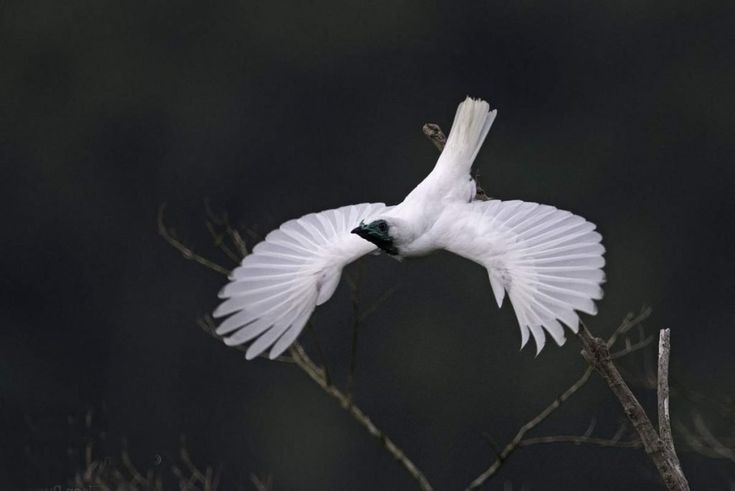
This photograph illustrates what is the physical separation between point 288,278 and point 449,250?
309mm

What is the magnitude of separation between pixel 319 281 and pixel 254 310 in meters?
0.18

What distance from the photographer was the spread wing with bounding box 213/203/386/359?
2.71 metres

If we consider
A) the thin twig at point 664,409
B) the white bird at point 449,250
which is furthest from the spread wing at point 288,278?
the thin twig at point 664,409

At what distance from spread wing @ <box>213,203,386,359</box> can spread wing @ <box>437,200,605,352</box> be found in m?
0.20

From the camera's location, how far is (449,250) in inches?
111

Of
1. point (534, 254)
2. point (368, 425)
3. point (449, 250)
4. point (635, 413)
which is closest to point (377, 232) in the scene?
point (449, 250)

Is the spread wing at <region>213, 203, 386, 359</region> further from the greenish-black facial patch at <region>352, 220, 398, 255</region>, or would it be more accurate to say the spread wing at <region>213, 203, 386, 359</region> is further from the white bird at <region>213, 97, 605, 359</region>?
the greenish-black facial patch at <region>352, 220, 398, 255</region>

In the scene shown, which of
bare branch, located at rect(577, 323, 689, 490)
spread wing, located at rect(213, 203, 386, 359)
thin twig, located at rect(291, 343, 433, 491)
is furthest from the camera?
thin twig, located at rect(291, 343, 433, 491)

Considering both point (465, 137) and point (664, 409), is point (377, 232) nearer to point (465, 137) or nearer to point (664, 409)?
point (465, 137)

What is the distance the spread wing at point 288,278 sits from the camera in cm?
271

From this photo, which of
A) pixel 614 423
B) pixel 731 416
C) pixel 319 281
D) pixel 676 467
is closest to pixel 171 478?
pixel 614 423

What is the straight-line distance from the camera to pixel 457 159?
9.71 ft

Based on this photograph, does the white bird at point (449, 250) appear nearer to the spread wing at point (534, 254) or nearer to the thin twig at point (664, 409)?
the spread wing at point (534, 254)

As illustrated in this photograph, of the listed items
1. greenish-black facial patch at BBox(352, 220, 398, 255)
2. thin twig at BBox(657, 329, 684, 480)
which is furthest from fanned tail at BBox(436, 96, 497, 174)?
thin twig at BBox(657, 329, 684, 480)
